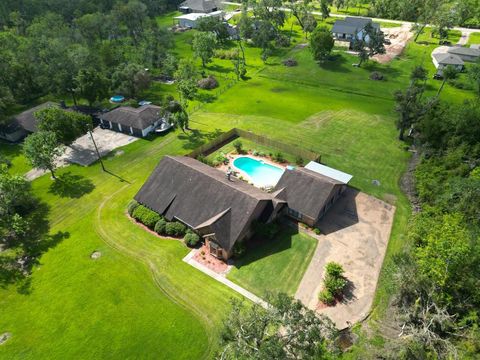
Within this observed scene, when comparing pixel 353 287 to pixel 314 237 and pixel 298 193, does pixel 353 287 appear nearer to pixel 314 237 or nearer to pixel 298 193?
pixel 314 237

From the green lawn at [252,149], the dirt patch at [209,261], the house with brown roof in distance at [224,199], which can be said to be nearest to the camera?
the dirt patch at [209,261]

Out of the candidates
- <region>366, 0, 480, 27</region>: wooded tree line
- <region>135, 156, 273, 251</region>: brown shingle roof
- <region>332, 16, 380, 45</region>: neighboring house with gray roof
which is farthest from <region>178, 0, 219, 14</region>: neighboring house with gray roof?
<region>135, 156, 273, 251</region>: brown shingle roof

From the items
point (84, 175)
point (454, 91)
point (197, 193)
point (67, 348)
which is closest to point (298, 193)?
point (197, 193)

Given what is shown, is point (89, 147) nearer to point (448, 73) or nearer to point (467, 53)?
point (448, 73)

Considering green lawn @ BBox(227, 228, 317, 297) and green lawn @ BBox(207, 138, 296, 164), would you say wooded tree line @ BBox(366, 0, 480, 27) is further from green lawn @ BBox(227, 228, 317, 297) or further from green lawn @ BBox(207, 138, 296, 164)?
green lawn @ BBox(227, 228, 317, 297)

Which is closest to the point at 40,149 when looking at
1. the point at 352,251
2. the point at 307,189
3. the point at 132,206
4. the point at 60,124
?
the point at 60,124

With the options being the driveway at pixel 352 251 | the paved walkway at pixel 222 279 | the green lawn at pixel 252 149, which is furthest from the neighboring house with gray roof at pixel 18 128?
the driveway at pixel 352 251

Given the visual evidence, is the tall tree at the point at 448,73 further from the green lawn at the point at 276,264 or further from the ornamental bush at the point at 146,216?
the ornamental bush at the point at 146,216
